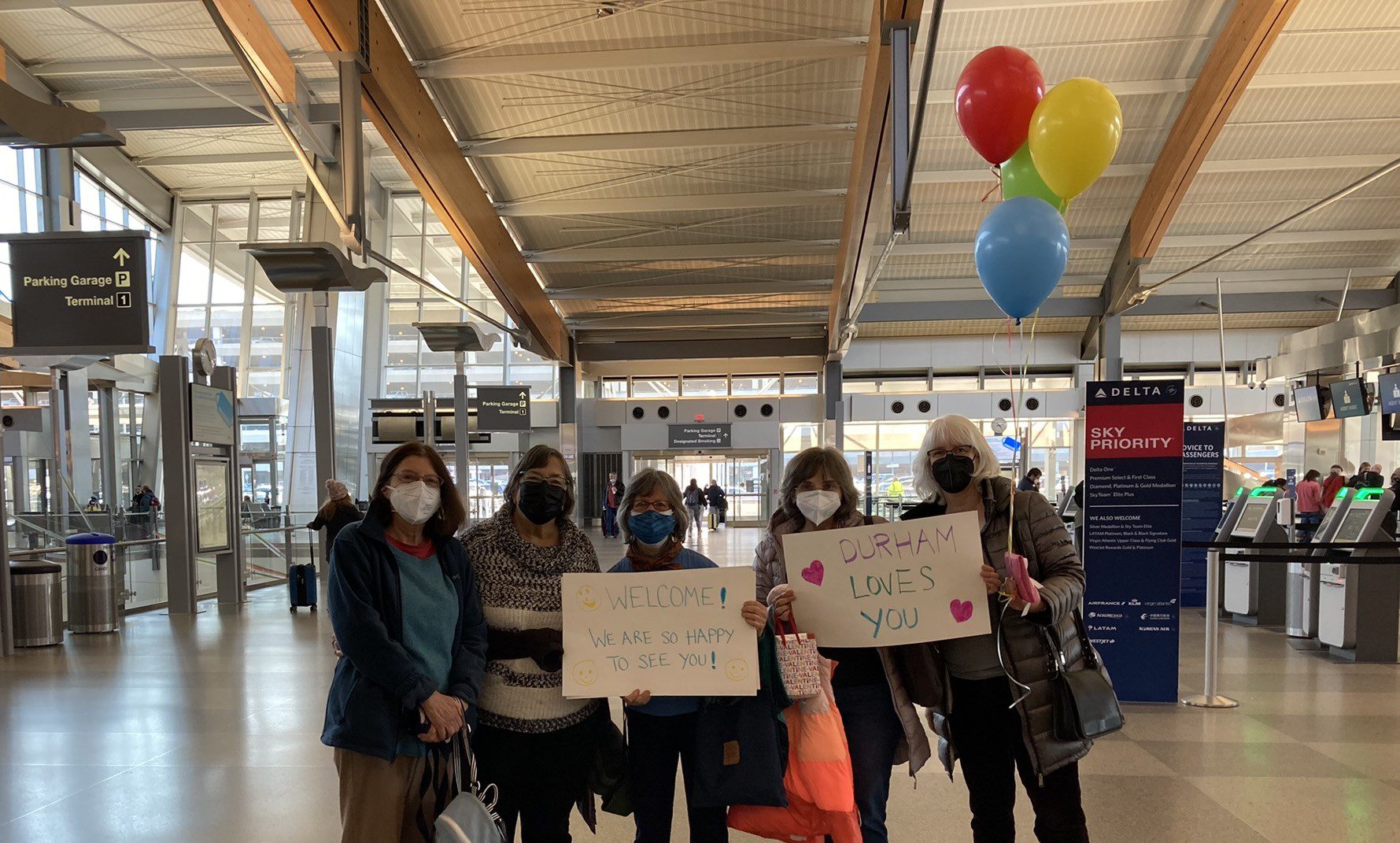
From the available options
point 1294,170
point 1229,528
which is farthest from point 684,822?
point 1294,170

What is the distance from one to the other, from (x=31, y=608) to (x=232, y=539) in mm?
3340

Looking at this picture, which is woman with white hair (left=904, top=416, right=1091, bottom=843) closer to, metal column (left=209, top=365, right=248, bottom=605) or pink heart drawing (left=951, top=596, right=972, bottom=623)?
pink heart drawing (left=951, top=596, right=972, bottom=623)

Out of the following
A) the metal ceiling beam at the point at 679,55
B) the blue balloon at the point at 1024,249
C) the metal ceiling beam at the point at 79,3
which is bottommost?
the blue balloon at the point at 1024,249

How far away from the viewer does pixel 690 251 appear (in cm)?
1599

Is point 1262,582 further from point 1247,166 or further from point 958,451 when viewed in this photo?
point 958,451

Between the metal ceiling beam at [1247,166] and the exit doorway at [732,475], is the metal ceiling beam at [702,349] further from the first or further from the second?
the metal ceiling beam at [1247,166]

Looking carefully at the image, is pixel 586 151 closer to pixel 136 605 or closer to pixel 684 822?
pixel 136 605

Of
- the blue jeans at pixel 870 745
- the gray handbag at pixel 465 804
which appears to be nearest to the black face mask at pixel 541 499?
the gray handbag at pixel 465 804

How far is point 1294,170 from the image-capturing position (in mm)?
15086

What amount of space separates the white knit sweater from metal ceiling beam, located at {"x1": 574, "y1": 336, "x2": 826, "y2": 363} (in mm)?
18303

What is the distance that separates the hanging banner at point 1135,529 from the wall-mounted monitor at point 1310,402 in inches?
522

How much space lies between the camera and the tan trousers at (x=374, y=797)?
2486 mm

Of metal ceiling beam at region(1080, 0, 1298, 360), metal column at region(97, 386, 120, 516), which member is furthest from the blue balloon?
metal column at region(97, 386, 120, 516)

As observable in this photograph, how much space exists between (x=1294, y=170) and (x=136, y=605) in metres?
17.8
